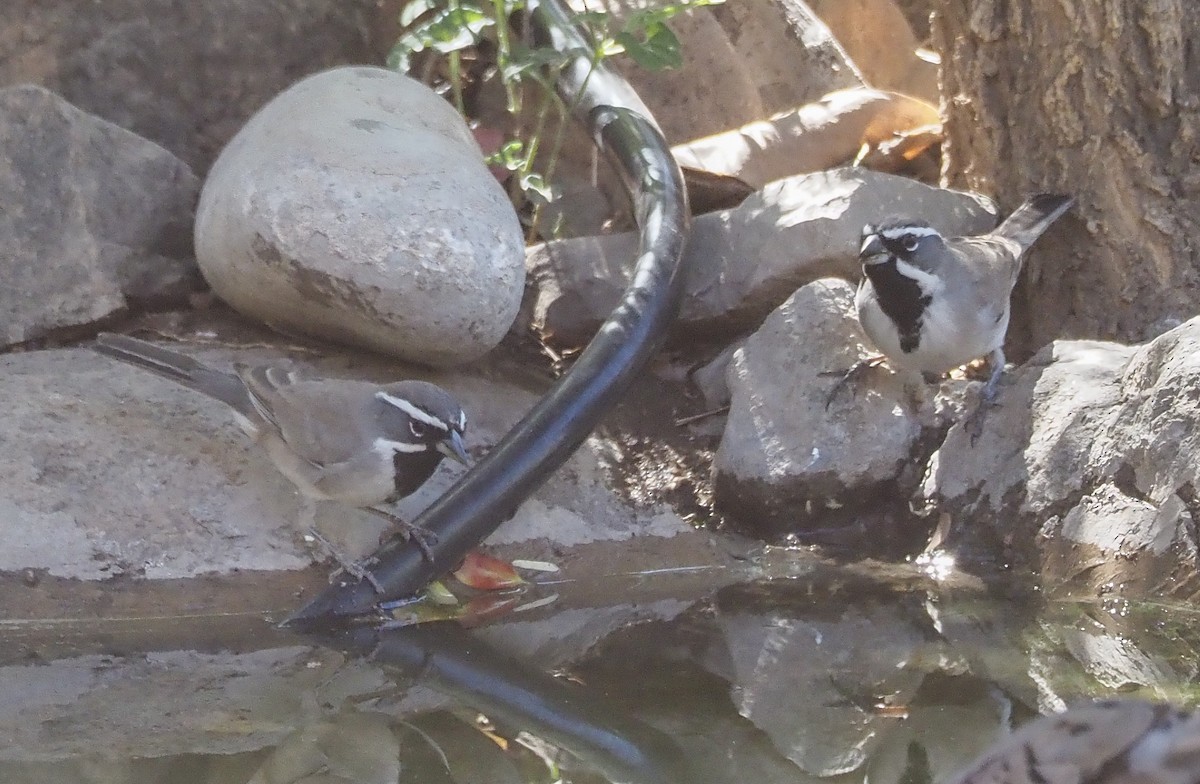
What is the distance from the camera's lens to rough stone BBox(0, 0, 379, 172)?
5820 millimetres

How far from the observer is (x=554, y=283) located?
225 inches

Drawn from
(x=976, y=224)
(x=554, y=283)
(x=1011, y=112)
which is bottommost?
(x=554, y=283)

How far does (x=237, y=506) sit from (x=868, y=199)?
3065mm

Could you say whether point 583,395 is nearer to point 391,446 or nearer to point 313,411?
point 391,446

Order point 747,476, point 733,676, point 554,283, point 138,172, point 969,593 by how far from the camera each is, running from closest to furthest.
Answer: point 733,676, point 969,593, point 747,476, point 138,172, point 554,283

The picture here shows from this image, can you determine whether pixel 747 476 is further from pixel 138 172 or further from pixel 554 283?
pixel 138 172

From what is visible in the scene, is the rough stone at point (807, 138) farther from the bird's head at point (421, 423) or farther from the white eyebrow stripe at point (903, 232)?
the bird's head at point (421, 423)

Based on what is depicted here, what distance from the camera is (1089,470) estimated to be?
418 cm

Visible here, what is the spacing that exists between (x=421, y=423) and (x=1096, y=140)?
3106 mm

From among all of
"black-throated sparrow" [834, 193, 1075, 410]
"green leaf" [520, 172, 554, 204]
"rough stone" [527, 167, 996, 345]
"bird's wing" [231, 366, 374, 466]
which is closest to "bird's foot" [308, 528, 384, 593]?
"bird's wing" [231, 366, 374, 466]

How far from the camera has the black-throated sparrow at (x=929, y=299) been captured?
471cm

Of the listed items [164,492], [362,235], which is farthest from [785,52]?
[164,492]

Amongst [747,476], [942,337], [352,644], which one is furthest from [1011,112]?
[352,644]

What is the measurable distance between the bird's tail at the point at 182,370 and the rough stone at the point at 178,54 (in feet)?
6.59
